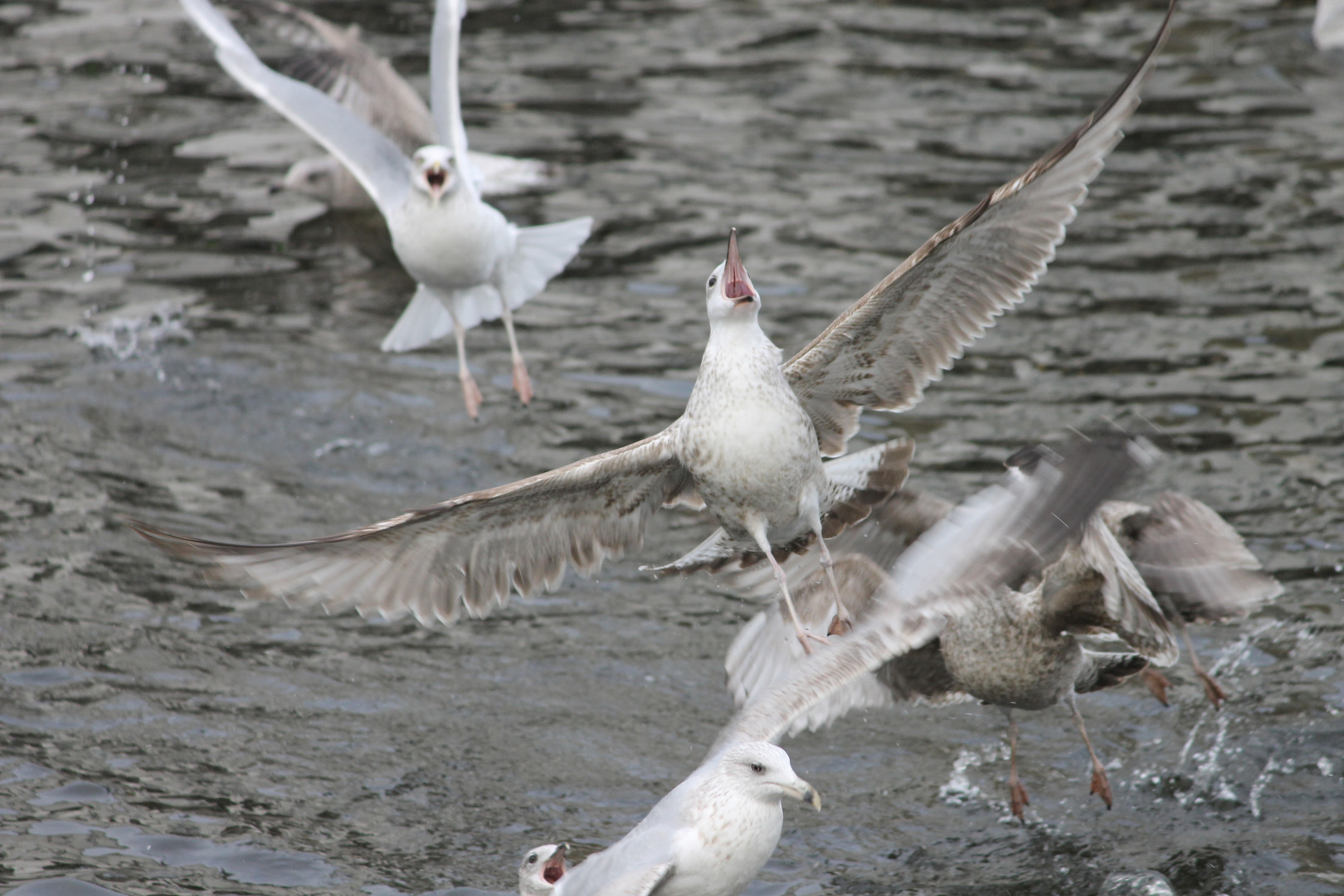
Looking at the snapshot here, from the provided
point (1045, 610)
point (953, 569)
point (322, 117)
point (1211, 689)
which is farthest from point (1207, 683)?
point (322, 117)

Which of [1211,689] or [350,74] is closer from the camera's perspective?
[1211,689]

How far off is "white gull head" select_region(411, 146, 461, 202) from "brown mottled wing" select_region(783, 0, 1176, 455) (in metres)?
2.94

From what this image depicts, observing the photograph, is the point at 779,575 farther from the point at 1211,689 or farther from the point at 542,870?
the point at 1211,689

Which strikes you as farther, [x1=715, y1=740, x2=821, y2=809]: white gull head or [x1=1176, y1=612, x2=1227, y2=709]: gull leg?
[x1=1176, y1=612, x2=1227, y2=709]: gull leg

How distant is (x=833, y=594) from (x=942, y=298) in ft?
3.78

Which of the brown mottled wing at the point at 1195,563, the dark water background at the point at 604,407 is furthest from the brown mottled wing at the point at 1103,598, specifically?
the dark water background at the point at 604,407

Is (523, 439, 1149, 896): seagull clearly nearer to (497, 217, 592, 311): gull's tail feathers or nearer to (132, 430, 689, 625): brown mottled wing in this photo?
(132, 430, 689, 625): brown mottled wing

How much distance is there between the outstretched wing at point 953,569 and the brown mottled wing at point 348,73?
6.13 metres

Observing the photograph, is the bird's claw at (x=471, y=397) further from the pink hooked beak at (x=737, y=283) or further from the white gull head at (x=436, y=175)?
the pink hooked beak at (x=737, y=283)

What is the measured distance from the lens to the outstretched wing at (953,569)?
4.46m

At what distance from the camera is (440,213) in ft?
26.6

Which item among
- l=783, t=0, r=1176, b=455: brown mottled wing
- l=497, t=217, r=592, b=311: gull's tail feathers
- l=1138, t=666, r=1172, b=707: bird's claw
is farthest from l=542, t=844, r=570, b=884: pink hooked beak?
l=497, t=217, r=592, b=311: gull's tail feathers

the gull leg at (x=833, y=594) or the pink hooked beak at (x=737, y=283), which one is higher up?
the pink hooked beak at (x=737, y=283)

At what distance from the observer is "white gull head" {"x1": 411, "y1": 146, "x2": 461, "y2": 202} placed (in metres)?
8.08
